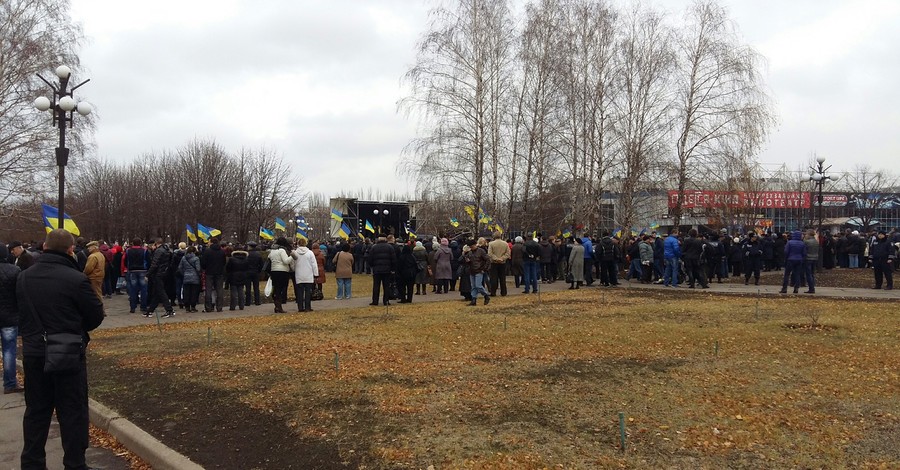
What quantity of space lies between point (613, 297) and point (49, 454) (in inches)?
562

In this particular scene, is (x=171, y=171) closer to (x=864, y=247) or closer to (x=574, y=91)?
(x=574, y=91)

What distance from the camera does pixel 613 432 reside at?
5754mm

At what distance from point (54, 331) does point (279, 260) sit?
11.2 m

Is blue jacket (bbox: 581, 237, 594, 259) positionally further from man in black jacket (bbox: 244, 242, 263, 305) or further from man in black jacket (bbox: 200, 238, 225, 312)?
man in black jacket (bbox: 200, 238, 225, 312)

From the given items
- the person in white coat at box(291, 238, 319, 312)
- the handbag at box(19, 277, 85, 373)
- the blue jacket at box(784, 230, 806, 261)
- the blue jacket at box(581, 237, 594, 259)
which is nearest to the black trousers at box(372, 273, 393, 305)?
the person in white coat at box(291, 238, 319, 312)

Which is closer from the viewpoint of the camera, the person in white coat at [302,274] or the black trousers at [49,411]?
the black trousers at [49,411]

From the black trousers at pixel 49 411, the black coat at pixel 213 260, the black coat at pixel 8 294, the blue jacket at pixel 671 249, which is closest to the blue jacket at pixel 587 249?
the blue jacket at pixel 671 249

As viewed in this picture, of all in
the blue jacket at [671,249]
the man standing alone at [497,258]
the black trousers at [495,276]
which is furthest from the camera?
the blue jacket at [671,249]

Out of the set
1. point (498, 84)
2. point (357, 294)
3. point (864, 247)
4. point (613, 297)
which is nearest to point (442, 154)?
point (498, 84)

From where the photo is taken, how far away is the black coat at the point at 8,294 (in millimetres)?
7414

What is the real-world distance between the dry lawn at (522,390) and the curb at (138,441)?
0.50 feet

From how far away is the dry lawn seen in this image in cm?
536

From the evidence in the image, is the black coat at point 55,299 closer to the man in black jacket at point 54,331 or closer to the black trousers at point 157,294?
the man in black jacket at point 54,331

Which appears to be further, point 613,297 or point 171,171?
point 171,171
